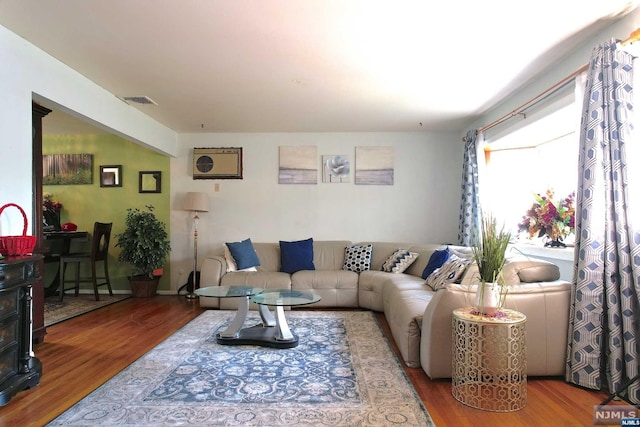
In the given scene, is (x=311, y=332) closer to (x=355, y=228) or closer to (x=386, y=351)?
(x=386, y=351)

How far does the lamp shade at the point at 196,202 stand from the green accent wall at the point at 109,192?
522 mm

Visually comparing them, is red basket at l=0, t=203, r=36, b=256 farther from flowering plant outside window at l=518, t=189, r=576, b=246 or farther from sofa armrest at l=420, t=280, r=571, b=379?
flowering plant outside window at l=518, t=189, r=576, b=246

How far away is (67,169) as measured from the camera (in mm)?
5633

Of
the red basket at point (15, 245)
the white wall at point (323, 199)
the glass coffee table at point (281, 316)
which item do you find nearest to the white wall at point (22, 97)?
the red basket at point (15, 245)

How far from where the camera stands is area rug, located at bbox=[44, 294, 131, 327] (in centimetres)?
408

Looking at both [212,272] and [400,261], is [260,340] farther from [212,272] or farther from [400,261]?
[400,261]

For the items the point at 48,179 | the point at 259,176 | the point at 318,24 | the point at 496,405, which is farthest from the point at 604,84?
the point at 48,179

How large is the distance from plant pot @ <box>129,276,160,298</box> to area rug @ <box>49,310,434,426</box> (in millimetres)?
2146

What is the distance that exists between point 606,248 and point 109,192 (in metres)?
5.87

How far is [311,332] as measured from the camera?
3580 millimetres

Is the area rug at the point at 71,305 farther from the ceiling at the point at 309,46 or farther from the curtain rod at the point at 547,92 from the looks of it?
the curtain rod at the point at 547,92

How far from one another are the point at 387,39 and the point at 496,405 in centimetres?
243

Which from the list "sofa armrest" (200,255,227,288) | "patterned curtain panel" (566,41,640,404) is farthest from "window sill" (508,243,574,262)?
"sofa armrest" (200,255,227,288)

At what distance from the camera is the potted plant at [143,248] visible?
5.05 meters
